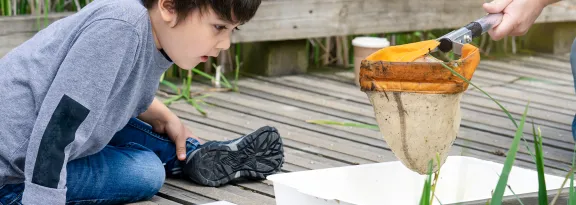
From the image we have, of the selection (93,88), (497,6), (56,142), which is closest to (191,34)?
(93,88)

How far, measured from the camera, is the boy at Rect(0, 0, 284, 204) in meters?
1.87

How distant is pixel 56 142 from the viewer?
1.85 metres

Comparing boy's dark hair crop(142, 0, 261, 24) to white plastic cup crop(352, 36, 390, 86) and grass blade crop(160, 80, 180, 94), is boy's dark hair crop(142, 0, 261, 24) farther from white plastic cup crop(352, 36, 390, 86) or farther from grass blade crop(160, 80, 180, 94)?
white plastic cup crop(352, 36, 390, 86)

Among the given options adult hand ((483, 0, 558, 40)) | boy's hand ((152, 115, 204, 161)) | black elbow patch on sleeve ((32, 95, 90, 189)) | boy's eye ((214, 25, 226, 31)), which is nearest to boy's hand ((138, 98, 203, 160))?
boy's hand ((152, 115, 204, 161))

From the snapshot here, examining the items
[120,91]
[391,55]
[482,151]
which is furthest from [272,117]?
[391,55]

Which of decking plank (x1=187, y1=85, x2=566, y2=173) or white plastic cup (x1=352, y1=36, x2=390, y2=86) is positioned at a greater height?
white plastic cup (x1=352, y1=36, x2=390, y2=86)

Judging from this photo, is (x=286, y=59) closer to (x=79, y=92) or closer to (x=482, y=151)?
(x=482, y=151)

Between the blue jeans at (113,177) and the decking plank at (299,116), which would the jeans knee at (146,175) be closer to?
the blue jeans at (113,177)

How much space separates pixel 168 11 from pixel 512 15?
0.74 meters

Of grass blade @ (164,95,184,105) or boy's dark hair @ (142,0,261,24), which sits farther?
grass blade @ (164,95,184,105)

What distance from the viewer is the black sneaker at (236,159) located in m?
2.42

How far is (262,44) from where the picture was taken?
393cm

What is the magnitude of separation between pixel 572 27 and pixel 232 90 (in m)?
1.85

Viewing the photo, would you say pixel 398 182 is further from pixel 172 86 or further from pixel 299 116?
pixel 172 86
